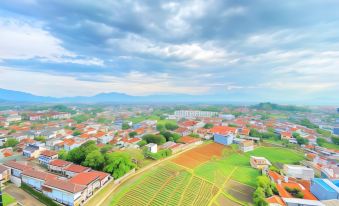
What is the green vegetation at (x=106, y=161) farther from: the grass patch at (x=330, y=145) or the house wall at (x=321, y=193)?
the grass patch at (x=330, y=145)

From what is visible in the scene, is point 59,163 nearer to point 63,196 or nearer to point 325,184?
point 63,196

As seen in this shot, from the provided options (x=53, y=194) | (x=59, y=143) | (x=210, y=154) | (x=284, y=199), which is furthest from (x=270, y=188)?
(x=59, y=143)

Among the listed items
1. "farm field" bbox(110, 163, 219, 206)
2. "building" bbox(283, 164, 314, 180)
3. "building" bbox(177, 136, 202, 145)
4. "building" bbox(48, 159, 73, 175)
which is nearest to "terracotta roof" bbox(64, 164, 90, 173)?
"building" bbox(48, 159, 73, 175)

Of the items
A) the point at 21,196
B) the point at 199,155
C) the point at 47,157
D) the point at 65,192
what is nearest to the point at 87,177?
the point at 65,192

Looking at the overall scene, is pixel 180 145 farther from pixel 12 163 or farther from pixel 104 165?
pixel 12 163

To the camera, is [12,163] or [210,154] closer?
[12,163]

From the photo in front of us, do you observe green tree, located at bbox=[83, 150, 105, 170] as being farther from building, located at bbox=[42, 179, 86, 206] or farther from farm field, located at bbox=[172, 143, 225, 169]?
farm field, located at bbox=[172, 143, 225, 169]
